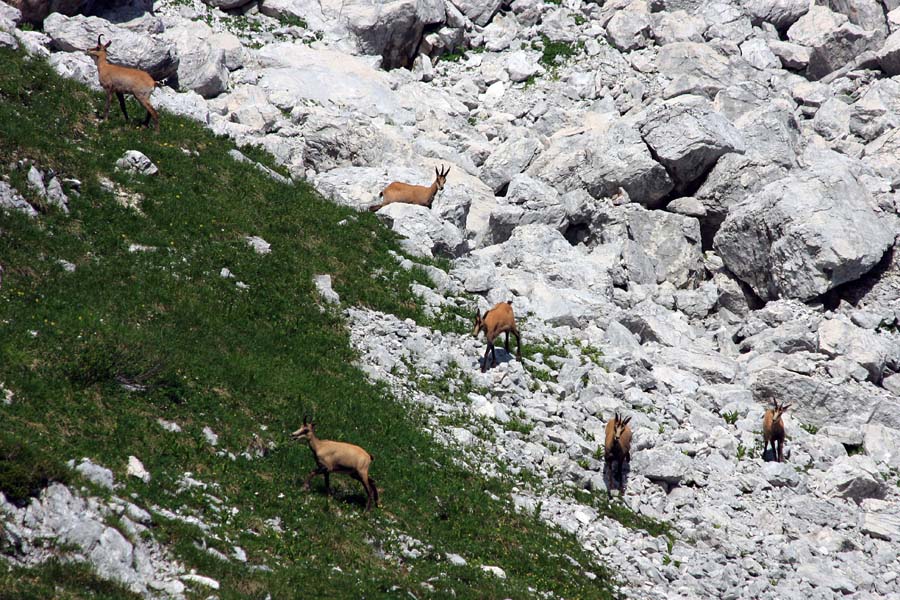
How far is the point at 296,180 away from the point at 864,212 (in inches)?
773

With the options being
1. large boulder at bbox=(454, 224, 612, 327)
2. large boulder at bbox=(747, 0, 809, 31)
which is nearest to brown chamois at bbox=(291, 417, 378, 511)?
large boulder at bbox=(454, 224, 612, 327)

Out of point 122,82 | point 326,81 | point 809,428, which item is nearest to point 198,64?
point 326,81

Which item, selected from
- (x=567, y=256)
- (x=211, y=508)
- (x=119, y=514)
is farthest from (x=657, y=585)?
(x=567, y=256)

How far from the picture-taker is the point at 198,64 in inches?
1401

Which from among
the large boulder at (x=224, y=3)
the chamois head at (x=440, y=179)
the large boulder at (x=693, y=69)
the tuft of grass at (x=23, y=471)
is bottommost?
the tuft of grass at (x=23, y=471)

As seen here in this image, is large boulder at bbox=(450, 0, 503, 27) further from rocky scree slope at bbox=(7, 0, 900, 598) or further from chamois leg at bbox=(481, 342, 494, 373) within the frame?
chamois leg at bbox=(481, 342, 494, 373)

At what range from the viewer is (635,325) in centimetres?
2820

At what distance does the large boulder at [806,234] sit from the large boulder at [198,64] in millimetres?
20339

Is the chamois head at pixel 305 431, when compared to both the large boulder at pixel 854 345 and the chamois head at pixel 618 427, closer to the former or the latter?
the chamois head at pixel 618 427

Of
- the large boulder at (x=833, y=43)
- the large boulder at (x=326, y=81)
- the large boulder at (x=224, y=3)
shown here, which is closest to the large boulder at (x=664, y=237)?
the large boulder at (x=326, y=81)

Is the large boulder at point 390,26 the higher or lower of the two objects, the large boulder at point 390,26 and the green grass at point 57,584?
the higher

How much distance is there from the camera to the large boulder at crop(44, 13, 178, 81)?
32.3 meters

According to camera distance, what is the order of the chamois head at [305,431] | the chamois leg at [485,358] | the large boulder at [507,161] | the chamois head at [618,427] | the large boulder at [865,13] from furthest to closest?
the large boulder at [865,13] → the large boulder at [507,161] → the chamois leg at [485,358] → the chamois head at [618,427] → the chamois head at [305,431]

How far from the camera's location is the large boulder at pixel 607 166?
111 feet
